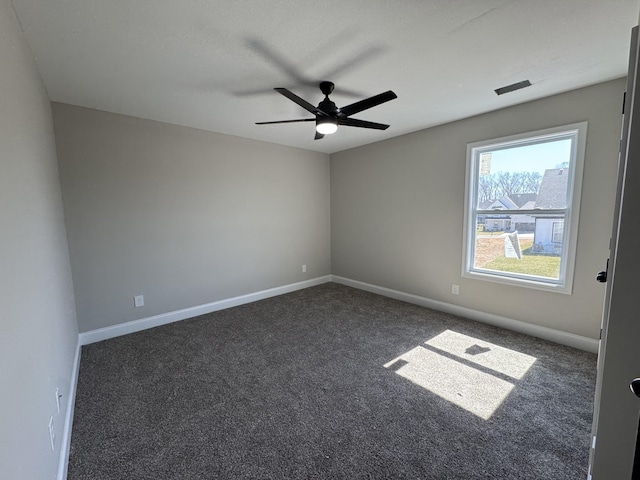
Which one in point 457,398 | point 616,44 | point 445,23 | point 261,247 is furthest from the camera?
point 261,247

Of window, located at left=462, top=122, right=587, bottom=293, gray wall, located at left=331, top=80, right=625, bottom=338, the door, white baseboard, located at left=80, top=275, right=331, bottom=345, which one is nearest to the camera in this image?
the door

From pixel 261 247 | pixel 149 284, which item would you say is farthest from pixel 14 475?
pixel 261 247

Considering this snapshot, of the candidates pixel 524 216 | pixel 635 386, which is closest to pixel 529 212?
pixel 524 216

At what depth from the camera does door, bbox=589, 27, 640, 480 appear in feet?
2.53

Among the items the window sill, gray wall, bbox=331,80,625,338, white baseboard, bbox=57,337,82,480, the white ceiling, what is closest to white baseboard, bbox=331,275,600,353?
gray wall, bbox=331,80,625,338

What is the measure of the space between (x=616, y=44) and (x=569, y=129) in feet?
2.81

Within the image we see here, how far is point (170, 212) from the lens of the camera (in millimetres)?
3342

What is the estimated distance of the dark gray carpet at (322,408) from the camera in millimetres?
1475

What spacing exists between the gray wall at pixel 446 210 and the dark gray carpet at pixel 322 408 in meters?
0.44

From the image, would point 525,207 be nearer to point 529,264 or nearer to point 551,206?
point 551,206

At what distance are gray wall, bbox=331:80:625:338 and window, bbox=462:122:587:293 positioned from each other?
8cm

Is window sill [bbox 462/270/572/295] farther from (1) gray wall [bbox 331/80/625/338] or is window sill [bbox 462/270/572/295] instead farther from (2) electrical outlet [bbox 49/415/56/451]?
(2) electrical outlet [bbox 49/415/56/451]

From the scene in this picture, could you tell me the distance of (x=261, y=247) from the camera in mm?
4223

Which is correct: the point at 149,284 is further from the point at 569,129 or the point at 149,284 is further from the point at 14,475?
the point at 569,129
